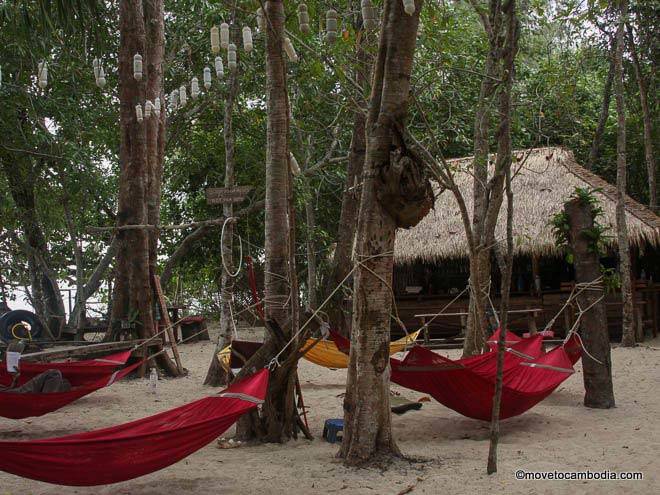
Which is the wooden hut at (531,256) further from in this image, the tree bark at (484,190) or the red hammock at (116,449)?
the red hammock at (116,449)

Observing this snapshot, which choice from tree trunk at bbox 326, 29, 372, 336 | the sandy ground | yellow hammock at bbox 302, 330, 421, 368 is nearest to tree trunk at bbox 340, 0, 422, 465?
the sandy ground

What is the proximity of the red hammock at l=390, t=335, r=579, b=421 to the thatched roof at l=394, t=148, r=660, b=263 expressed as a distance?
3938mm

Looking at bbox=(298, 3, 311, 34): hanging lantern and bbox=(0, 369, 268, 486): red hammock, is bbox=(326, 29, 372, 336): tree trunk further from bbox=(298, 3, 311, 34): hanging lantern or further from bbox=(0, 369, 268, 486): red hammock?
bbox=(0, 369, 268, 486): red hammock

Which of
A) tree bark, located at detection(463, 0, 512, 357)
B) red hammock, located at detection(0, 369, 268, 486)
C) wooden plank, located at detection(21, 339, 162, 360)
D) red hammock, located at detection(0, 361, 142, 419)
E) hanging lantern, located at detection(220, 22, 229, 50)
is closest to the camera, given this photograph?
red hammock, located at detection(0, 369, 268, 486)

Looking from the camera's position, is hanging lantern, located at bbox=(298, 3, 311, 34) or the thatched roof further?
the thatched roof

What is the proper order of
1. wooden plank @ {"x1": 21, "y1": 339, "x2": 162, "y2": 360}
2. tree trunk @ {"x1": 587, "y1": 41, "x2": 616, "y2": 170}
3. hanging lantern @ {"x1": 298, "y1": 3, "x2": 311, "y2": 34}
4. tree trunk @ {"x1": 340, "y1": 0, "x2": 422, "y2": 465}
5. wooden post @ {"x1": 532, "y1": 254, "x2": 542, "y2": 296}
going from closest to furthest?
tree trunk @ {"x1": 340, "y1": 0, "x2": 422, "y2": 465}, hanging lantern @ {"x1": 298, "y1": 3, "x2": 311, "y2": 34}, wooden plank @ {"x1": 21, "y1": 339, "x2": 162, "y2": 360}, wooden post @ {"x1": 532, "y1": 254, "x2": 542, "y2": 296}, tree trunk @ {"x1": 587, "y1": 41, "x2": 616, "y2": 170}

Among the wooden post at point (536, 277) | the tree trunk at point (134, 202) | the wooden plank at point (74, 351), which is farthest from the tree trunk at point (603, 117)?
the wooden plank at point (74, 351)

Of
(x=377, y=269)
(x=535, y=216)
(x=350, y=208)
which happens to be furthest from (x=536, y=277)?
(x=377, y=269)

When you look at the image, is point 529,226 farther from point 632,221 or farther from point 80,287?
point 80,287

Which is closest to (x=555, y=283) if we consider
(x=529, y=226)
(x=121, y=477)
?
(x=529, y=226)

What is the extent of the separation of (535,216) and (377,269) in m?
5.67

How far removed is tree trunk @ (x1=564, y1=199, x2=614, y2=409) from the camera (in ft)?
14.0

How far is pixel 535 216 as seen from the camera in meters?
8.28

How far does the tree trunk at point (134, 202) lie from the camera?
6.17 m
